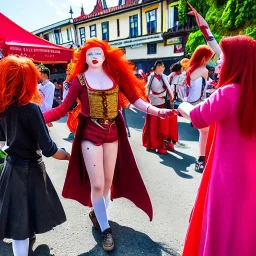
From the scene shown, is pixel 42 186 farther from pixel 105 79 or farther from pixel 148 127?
pixel 148 127

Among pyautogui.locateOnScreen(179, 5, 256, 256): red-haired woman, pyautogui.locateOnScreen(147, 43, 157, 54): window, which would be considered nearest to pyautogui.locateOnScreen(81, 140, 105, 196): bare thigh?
pyautogui.locateOnScreen(179, 5, 256, 256): red-haired woman

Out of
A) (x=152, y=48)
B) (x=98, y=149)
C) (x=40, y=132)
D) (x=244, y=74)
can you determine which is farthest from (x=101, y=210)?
(x=152, y=48)

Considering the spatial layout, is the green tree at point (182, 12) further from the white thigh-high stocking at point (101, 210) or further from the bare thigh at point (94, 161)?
the white thigh-high stocking at point (101, 210)

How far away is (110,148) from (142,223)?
90cm

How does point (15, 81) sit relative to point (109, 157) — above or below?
above

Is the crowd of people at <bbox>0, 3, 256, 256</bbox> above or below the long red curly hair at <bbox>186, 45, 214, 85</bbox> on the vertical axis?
below

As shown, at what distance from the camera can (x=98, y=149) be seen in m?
2.15

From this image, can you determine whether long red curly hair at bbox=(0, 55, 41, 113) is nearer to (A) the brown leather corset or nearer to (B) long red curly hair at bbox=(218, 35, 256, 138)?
(A) the brown leather corset

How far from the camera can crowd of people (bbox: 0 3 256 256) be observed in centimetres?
141

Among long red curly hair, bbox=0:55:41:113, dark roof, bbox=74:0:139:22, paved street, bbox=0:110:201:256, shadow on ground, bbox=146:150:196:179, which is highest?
dark roof, bbox=74:0:139:22

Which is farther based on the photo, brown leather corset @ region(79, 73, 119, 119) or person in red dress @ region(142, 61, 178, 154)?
person in red dress @ region(142, 61, 178, 154)

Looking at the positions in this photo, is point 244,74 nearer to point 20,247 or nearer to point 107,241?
point 107,241

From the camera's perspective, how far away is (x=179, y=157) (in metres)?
4.43

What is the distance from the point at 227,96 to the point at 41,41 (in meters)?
7.21
